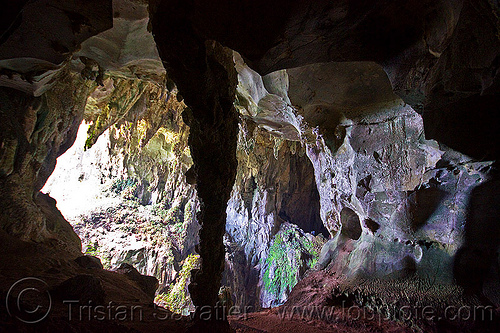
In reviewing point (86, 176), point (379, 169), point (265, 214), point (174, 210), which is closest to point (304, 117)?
point (379, 169)

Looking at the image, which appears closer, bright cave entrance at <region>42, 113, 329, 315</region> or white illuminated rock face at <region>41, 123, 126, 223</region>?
bright cave entrance at <region>42, 113, 329, 315</region>

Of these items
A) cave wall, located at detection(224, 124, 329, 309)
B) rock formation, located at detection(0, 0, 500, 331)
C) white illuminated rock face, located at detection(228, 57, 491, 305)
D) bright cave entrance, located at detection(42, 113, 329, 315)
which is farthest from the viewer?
cave wall, located at detection(224, 124, 329, 309)

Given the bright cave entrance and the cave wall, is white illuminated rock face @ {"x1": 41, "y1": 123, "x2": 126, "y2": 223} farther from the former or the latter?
the cave wall

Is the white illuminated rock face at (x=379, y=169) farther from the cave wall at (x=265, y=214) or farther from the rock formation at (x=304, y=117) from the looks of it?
the cave wall at (x=265, y=214)

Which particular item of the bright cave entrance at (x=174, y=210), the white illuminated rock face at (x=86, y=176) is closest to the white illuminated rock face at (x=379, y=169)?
the bright cave entrance at (x=174, y=210)

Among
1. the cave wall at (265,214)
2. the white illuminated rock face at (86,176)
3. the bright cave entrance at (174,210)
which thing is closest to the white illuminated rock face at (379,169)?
the bright cave entrance at (174,210)

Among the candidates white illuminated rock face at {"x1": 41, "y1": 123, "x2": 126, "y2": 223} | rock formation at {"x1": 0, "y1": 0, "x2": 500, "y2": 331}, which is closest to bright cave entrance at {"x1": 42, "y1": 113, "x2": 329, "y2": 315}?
white illuminated rock face at {"x1": 41, "y1": 123, "x2": 126, "y2": 223}

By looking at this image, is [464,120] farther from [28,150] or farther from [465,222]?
[28,150]

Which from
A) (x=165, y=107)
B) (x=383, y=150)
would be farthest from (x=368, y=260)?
(x=165, y=107)

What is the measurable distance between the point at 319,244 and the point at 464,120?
9163 mm

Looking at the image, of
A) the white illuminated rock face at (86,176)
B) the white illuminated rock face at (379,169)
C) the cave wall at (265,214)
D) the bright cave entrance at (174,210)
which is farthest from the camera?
the white illuminated rock face at (86,176)

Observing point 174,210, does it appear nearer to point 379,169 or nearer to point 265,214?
point 265,214

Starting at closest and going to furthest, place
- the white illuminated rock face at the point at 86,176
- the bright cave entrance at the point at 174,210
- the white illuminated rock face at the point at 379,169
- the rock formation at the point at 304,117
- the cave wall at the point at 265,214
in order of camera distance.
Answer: the rock formation at the point at 304,117 < the white illuminated rock face at the point at 379,169 < the bright cave entrance at the point at 174,210 < the cave wall at the point at 265,214 < the white illuminated rock face at the point at 86,176

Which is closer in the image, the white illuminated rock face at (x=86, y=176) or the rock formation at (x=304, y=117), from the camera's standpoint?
the rock formation at (x=304, y=117)
